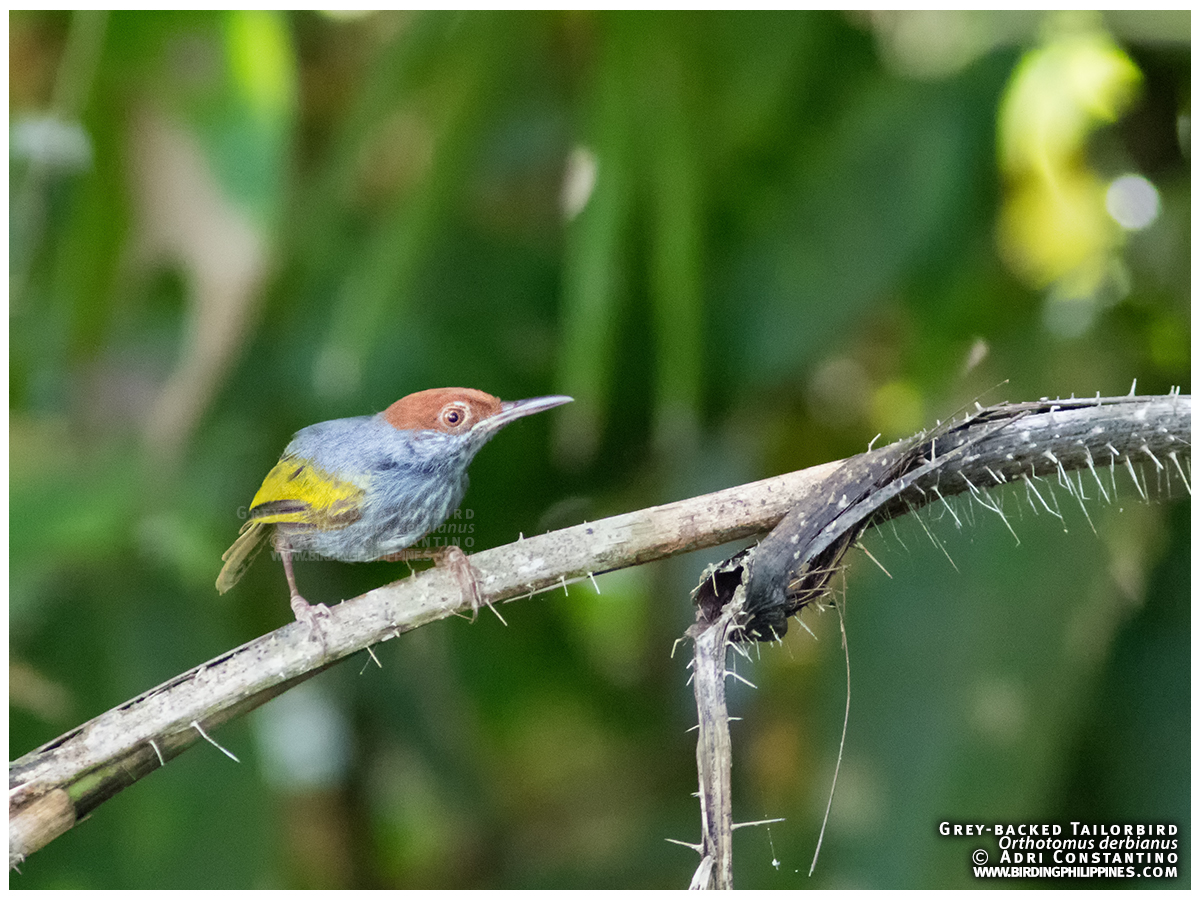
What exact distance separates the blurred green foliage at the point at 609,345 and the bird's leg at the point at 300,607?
0.16 meters

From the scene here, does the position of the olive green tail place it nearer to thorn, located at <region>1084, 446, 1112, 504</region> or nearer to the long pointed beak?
the long pointed beak

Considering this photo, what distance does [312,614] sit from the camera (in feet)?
1.77

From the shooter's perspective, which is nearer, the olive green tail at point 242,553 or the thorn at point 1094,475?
the thorn at point 1094,475

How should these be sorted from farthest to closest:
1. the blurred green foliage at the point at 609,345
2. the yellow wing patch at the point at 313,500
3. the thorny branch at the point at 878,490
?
the blurred green foliage at the point at 609,345, the yellow wing patch at the point at 313,500, the thorny branch at the point at 878,490

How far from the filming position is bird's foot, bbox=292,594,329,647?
518 mm

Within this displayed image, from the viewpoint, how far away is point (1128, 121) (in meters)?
1.00

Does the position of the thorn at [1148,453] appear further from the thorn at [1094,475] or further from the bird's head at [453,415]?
the bird's head at [453,415]

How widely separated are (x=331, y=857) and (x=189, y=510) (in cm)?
54

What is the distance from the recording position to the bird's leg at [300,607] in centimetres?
52

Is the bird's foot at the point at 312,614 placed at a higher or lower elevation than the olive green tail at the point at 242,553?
lower

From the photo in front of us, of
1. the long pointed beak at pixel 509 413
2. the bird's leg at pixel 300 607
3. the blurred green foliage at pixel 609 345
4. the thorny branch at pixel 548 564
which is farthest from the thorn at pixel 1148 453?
the bird's leg at pixel 300 607

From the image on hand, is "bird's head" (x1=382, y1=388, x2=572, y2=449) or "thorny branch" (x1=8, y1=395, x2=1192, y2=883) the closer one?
"thorny branch" (x1=8, y1=395, x2=1192, y2=883)

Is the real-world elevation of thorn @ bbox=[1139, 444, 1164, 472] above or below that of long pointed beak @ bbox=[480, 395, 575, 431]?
below

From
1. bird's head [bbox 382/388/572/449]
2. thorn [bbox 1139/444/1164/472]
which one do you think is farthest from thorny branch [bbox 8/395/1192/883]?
bird's head [bbox 382/388/572/449]
